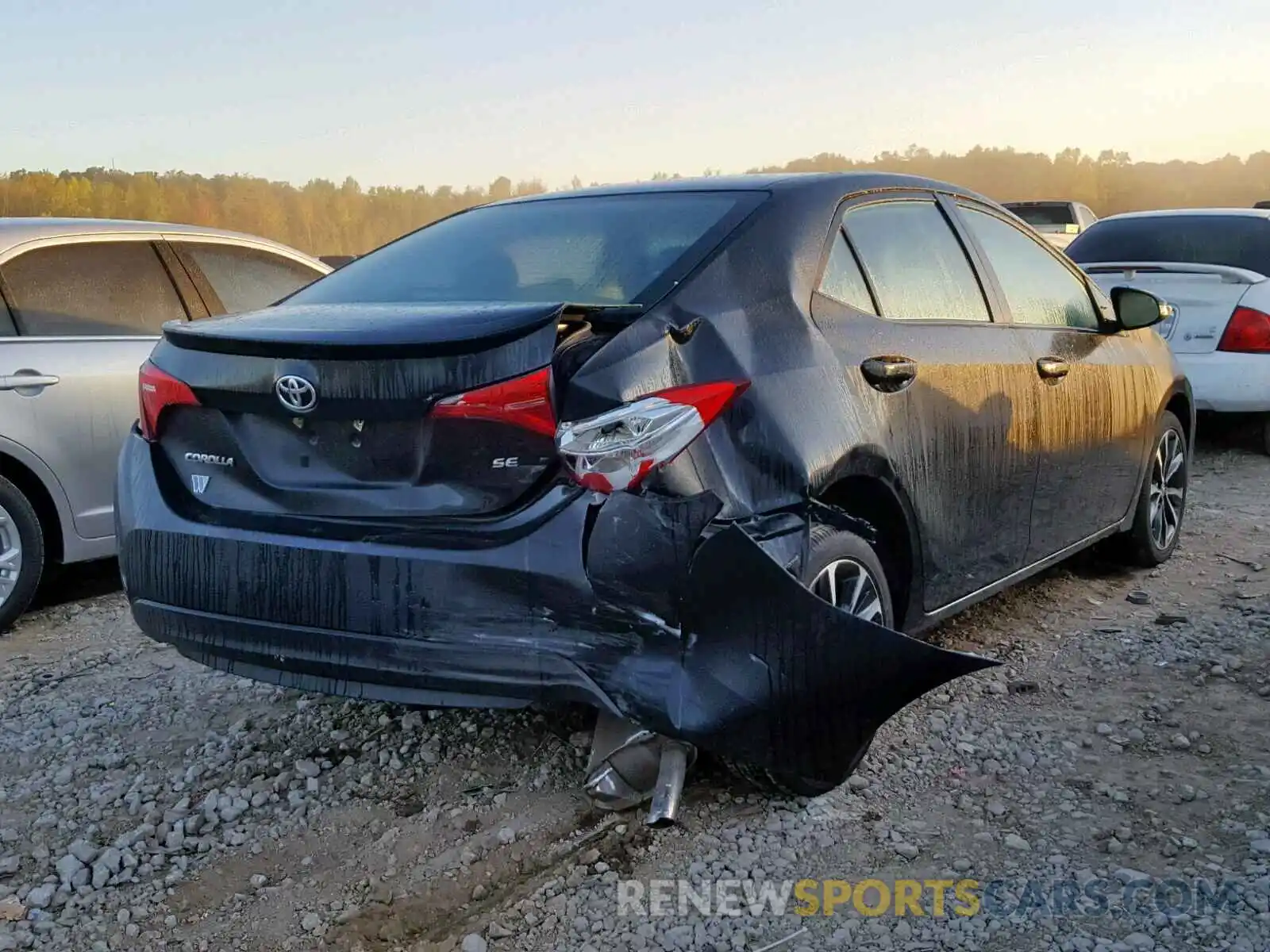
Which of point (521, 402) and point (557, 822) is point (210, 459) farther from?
point (557, 822)

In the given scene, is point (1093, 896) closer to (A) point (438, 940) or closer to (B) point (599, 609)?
(B) point (599, 609)

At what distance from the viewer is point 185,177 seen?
3491 cm

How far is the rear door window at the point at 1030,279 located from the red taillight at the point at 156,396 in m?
2.56

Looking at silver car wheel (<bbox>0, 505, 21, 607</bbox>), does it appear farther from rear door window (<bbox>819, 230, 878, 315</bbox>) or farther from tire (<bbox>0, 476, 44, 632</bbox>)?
rear door window (<bbox>819, 230, 878, 315</bbox>)

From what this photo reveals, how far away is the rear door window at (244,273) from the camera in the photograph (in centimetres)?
572

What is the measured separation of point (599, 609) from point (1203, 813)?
163 cm

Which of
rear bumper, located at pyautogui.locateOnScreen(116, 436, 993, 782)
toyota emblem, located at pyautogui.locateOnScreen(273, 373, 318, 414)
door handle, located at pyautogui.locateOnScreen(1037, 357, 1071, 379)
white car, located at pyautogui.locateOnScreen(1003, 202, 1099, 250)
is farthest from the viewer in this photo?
white car, located at pyautogui.locateOnScreen(1003, 202, 1099, 250)

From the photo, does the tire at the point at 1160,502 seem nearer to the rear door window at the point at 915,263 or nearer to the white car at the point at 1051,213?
the rear door window at the point at 915,263

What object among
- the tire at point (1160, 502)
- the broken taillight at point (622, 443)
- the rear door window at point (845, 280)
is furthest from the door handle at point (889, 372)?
the tire at point (1160, 502)

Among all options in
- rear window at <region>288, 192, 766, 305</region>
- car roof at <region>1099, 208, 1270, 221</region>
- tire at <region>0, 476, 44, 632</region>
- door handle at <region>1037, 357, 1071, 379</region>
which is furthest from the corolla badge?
car roof at <region>1099, 208, 1270, 221</region>

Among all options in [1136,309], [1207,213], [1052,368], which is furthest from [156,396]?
[1207,213]

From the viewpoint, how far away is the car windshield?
64.3 feet

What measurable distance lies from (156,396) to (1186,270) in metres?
6.81

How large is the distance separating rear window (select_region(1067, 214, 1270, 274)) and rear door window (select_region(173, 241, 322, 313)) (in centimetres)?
553
